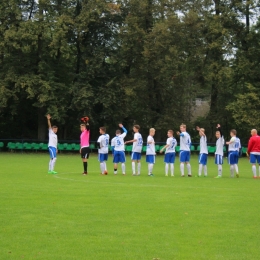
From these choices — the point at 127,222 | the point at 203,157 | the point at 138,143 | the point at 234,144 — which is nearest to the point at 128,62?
the point at 138,143

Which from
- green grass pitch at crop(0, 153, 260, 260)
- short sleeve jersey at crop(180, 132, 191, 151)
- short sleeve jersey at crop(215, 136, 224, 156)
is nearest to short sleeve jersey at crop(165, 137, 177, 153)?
short sleeve jersey at crop(180, 132, 191, 151)

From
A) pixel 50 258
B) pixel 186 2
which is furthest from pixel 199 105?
pixel 50 258

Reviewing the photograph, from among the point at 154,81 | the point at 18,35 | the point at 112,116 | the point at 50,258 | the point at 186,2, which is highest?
the point at 186,2

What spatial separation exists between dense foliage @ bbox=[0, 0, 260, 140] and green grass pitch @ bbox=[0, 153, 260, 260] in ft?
99.3

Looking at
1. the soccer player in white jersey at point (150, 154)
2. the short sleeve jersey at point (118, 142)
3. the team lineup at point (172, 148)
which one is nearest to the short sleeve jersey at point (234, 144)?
the team lineup at point (172, 148)

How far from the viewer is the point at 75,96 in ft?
154

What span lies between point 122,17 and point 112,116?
885 cm

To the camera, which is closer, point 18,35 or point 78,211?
point 78,211

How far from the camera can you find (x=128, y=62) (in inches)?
1983

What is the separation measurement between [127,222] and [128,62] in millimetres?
40608

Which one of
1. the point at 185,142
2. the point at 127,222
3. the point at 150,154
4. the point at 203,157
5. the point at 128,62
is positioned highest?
the point at 128,62

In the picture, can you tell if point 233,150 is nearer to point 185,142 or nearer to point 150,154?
point 185,142

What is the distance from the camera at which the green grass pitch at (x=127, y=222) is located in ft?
27.2

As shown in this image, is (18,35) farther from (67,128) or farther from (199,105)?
(199,105)
